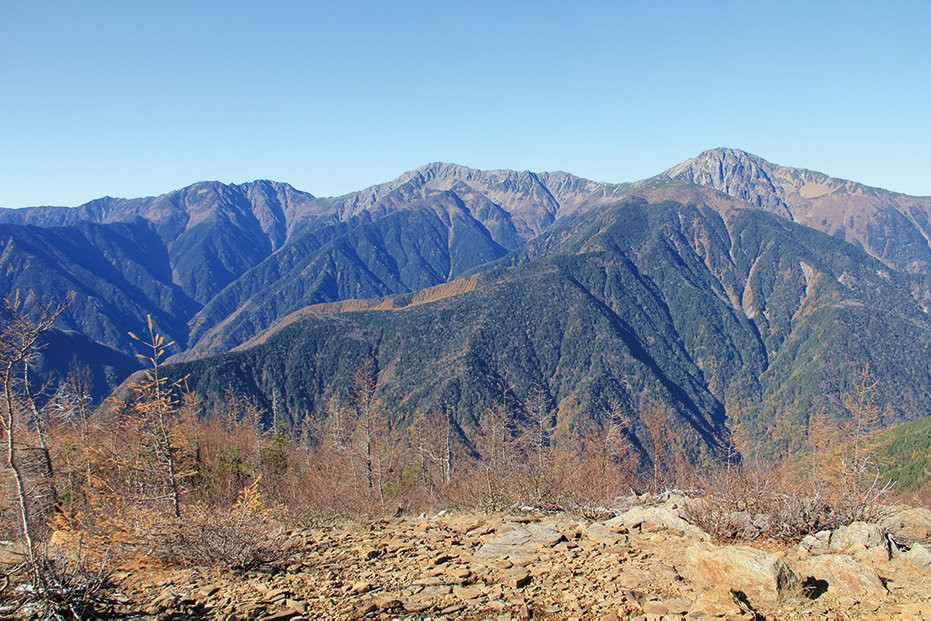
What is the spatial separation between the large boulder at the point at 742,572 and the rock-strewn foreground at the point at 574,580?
0.06ft

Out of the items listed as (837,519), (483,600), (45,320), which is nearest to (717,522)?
(837,519)

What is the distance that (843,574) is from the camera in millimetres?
8430

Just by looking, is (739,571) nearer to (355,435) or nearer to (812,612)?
(812,612)

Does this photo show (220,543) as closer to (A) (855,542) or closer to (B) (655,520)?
(B) (655,520)

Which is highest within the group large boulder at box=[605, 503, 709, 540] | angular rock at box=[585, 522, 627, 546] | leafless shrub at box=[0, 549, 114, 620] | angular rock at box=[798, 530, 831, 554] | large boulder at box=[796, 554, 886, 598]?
leafless shrub at box=[0, 549, 114, 620]

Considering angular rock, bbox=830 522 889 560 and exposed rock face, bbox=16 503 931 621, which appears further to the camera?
angular rock, bbox=830 522 889 560

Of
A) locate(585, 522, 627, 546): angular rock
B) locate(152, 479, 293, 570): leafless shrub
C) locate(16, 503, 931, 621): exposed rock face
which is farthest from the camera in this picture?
locate(585, 522, 627, 546): angular rock

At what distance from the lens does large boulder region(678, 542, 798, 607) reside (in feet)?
26.7

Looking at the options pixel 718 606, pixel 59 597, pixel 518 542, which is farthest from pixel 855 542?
pixel 59 597

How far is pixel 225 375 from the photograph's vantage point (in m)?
194

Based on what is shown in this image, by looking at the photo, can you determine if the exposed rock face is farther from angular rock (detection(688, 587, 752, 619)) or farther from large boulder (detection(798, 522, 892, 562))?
large boulder (detection(798, 522, 892, 562))

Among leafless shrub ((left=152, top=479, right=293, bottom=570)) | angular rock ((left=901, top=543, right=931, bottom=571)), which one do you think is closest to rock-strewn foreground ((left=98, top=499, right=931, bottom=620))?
angular rock ((left=901, top=543, right=931, bottom=571))

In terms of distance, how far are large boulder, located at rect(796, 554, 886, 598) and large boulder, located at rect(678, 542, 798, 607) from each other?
60 cm

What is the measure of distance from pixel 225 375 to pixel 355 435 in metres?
168
